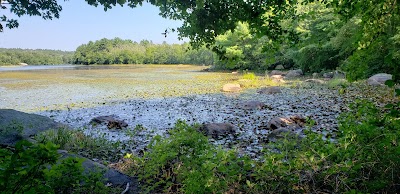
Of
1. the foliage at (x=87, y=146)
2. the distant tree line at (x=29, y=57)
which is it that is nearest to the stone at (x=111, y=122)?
the foliage at (x=87, y=146)

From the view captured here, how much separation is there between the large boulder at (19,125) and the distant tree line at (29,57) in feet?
205

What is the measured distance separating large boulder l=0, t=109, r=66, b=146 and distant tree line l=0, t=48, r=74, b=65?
62593 millimetres

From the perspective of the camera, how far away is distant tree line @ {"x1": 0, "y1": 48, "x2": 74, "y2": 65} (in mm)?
66100

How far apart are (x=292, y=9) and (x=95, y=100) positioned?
43.3 ft

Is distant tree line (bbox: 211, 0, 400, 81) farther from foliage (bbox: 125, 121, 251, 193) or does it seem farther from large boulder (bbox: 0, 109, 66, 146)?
large boulder (bbox: 0, 109, 66, 146)

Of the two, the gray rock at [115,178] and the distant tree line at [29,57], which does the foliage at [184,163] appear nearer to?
the gray rock at [115,178]

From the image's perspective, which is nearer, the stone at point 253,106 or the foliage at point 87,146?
the foliage at point 87,146

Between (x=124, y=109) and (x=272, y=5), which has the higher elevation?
(x=272, y=5)

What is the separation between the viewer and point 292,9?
3.51 metres

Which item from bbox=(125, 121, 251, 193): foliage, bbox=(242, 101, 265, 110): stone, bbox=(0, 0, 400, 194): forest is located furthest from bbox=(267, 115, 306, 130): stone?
bbox=(125, 121, 251, 193): foliage

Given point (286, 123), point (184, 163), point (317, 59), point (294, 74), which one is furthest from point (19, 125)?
point (294, 74)

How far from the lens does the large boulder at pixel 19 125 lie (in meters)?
6.08

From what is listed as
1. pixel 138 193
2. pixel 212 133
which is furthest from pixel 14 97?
pixel 138 193

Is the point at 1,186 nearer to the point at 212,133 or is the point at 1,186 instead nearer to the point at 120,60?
the point at 212,133
